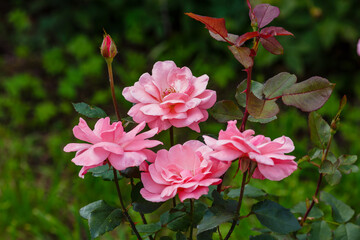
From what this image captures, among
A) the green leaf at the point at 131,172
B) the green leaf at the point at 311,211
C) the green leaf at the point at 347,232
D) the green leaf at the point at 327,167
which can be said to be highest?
the green leaf at the point at 131,172

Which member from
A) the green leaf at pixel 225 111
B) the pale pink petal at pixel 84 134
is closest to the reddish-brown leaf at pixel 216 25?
the green leaf at pixel 225 111

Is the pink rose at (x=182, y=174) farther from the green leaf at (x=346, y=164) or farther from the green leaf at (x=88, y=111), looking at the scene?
the green leaf at (x=346, y=164)

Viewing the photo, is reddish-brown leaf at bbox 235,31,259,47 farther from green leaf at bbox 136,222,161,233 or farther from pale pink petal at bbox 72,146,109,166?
green leaf at bbox 136,222,161,233

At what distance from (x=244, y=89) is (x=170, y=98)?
14cm

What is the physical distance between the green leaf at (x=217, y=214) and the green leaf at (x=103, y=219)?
0.48 feet

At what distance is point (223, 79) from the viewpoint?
2.65m

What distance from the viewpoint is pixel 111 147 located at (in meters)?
0.64

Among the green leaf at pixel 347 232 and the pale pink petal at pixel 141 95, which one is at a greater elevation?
the pale pink petal at pixel 141 95

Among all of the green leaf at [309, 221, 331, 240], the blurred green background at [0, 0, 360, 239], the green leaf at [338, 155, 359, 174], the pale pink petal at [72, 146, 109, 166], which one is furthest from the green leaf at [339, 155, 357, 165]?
the blurred green background at [0, 0, 360, 239]

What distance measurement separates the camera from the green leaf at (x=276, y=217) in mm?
710

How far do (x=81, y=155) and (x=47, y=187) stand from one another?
1.61 metres

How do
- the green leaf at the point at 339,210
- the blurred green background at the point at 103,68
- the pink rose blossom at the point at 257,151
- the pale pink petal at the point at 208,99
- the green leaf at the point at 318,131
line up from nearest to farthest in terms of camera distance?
the pink rose blossom at the point at 257,151 → the pale pink petal at the point at 208,99 → the green leaf at the point at 318,131 → the green leaf at the point at 339,210 → the blurred green background at the point at 103,68

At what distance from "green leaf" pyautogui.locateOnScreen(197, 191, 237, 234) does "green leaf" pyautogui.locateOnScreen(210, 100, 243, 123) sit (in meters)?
0.13

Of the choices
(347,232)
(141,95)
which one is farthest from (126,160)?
(347,232)
